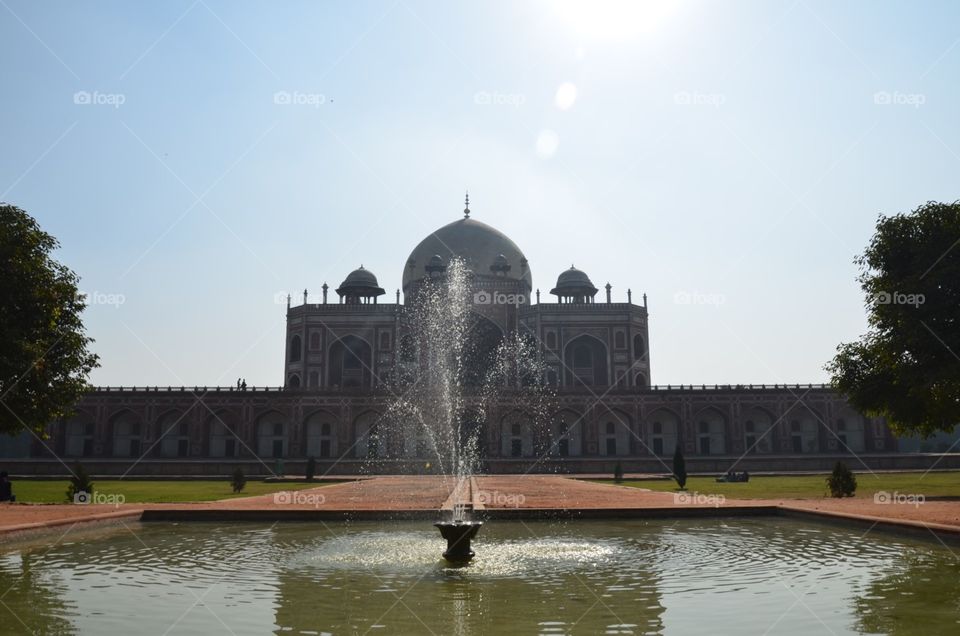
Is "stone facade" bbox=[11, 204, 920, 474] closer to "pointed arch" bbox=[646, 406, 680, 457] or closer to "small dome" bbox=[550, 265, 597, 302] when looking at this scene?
"pointed arch" bbox=[646, 406, 680, 457]

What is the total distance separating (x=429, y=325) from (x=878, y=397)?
3580cm

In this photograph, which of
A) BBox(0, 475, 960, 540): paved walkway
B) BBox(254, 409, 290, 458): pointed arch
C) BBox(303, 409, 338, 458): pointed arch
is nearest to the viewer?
BBox(0, 475, 960, 540): paved walkway

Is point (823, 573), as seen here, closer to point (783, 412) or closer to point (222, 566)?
point (222, 566)

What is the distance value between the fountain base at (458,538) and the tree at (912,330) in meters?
12.7

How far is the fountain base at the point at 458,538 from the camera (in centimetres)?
881

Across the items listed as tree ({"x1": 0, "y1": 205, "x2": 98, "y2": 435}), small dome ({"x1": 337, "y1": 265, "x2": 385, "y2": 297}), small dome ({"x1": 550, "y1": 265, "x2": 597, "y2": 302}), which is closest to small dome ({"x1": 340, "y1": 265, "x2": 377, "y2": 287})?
small dome ({"x1": 337, "y1": 265, "x2": 385, "y2": 297})

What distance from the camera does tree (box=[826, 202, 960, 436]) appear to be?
55.5ft

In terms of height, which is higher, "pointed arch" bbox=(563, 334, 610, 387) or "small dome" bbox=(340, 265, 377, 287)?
"small dome" bbox=(340, 265, 377, 287)

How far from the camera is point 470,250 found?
5503 centimetres

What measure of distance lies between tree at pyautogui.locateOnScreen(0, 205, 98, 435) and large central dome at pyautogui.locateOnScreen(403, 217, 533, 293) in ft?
117

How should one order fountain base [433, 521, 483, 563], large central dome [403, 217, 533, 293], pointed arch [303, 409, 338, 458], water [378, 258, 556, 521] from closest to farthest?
fountain base [433, 521, 483, 563] < water [378, 258, 556, 521] < pointed arch [303, 409, 338, 458] < large central dome [403, 217, 533, 293]

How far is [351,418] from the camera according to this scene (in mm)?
43094

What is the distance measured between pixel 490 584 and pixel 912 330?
45.1ft

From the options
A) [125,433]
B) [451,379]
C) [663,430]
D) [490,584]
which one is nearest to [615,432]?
[663,430]
